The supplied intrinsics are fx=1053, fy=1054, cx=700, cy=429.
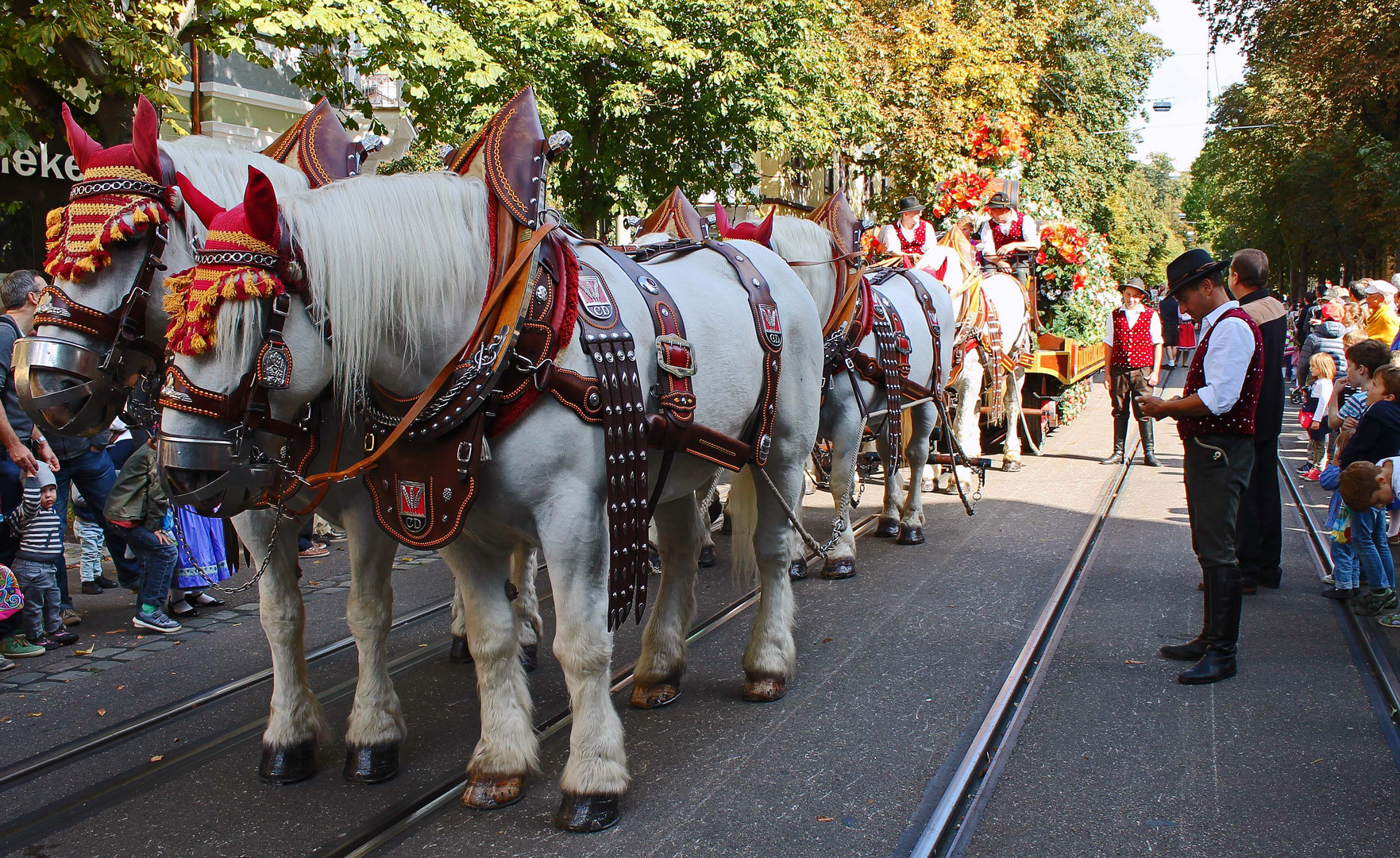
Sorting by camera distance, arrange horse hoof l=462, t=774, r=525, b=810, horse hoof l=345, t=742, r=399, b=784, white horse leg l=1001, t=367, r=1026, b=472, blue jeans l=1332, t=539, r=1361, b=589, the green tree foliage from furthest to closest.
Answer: the green tree foliage → white horse leg l=1001, t=367, r=1026, b=472 → blue jeans l=1332, t=539, r=1361, b=589 → horse hoof l=345, t=742, r=399, b=784 → horse hoof l=462, t=774, r=525, b=810

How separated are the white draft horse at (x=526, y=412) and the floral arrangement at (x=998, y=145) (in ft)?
32.1

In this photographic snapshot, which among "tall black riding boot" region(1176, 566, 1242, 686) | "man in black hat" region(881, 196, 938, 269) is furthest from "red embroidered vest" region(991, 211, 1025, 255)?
"tall black riding boot" region(1176, 566, 1242, 686)

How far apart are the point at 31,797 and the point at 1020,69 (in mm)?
22197

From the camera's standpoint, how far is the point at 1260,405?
217 inches

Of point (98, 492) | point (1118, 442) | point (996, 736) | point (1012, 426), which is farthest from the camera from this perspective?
point (1118, 442)

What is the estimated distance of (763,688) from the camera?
455 cm

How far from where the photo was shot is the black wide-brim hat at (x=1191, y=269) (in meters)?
4.91

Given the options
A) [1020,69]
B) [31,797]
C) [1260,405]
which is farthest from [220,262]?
[1020,69]

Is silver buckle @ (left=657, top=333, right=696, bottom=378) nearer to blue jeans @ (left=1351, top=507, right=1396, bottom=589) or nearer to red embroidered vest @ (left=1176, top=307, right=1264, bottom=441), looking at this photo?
red embroidered vest @ (left=1176, top=307, right=1264, bottom=441)

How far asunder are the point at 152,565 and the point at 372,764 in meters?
3.02

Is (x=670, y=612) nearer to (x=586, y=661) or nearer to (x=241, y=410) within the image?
(x=586, y=661)

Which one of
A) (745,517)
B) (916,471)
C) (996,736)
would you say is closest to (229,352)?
(745,517)

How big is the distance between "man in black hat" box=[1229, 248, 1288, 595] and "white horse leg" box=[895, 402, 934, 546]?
216 cm

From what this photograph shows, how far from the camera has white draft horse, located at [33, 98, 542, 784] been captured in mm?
3395
